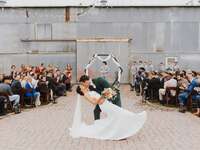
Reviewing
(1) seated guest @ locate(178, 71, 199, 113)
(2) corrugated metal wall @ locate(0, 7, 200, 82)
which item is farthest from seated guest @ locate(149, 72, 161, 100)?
(2) corrugated metal wall @ locate(0, 7, 200, 82)

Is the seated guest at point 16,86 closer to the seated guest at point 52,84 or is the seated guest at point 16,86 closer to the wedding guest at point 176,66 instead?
the seated guest at point 52,84

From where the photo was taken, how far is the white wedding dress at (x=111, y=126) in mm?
13156

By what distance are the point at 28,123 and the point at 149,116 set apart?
14.4 ft

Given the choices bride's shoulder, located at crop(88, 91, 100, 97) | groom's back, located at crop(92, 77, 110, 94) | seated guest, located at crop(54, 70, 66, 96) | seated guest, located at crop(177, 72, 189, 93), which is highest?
groom's back, located at crop(92, 77, 110, 94)

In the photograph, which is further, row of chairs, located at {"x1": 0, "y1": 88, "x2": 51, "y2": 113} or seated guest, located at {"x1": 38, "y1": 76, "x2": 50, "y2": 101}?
seated guest, located at {"x1": 38, "y1": 76, "x2": 50, "y2": 101}

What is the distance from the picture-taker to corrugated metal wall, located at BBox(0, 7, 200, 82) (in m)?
36.4

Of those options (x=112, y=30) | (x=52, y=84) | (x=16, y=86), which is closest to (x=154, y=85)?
(x=52, y=84)

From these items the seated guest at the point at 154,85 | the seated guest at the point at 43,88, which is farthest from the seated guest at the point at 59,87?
the seated guest at the point at 154,85

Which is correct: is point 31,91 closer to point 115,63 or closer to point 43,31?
point 115,63

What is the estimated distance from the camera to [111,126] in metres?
13.2

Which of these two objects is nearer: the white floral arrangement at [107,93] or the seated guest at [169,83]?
the white floral arrangement at [107,93]

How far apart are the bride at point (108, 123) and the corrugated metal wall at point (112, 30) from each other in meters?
22.4

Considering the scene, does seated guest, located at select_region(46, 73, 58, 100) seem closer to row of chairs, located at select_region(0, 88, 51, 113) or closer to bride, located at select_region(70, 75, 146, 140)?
row of chairs, located at select_region(0, 88, 51, 113)

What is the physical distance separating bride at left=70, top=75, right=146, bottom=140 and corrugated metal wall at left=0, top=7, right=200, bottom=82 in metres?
22.4
